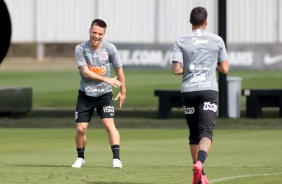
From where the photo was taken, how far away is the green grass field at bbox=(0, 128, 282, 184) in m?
13.0

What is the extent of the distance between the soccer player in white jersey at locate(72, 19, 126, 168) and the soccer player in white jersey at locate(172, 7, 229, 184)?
1.92 m

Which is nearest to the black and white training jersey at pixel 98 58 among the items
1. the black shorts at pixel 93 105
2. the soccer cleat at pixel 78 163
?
the black shorts at pixel 93 105

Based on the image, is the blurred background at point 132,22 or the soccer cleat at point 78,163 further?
the blurred background at point 132,22

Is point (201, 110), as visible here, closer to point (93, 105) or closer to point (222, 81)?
point (93, 105)

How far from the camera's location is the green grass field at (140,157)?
1298 centimetres

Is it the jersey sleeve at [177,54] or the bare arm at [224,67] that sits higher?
the jersey sleeve at [177,54]

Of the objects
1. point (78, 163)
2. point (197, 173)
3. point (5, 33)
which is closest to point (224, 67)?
point (197, 173)

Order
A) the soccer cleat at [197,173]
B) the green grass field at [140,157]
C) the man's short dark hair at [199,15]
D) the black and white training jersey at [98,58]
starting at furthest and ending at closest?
the black and white training jersey at [98,58], the green grass field at [140,157], the man's short dark hair at [199,15], the soccer cleat at [197,173]

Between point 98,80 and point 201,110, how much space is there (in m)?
2.35

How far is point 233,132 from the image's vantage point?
22.4 m

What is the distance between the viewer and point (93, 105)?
1431 centimetres

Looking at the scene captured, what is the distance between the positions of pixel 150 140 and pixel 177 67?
8536 millimetres

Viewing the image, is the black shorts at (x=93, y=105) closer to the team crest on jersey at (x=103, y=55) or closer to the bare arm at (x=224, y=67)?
the team crest on jersey at (x=103, y=55)

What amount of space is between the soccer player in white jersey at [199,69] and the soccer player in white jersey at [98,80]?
1.92 metres
